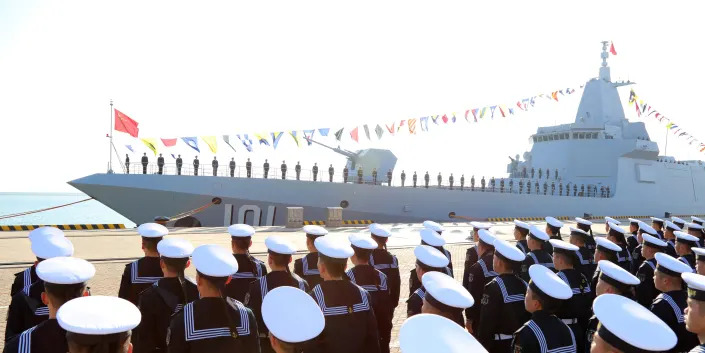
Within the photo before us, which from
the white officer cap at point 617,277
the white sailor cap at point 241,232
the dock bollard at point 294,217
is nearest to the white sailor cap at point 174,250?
the white sailor cap at point 241,232

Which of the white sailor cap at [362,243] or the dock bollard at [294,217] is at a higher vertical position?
the white sailor cap at [362,243]

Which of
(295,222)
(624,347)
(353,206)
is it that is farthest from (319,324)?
(353,206)

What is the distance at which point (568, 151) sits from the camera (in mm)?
26156

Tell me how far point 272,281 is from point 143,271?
3.21 feet

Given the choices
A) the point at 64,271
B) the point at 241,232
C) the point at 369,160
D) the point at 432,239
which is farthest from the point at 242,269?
the point at 369,160

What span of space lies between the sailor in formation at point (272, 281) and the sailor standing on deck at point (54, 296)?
3.47ft

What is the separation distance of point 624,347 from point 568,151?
26.7 meters

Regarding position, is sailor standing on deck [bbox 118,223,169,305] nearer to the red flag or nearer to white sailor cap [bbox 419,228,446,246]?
white sailor cap [bbox 419,228,446,246]

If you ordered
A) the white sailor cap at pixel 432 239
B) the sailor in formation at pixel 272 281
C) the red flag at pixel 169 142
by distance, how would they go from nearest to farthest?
the sailor in formation at pixel 272 281 < the white sailor cap at pixel 432 239 < the red flag at pixel 169 142

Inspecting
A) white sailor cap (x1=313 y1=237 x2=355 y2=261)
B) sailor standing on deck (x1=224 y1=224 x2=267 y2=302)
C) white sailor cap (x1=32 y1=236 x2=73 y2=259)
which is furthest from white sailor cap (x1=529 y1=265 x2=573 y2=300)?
white sailor cap (x1=32 y1=236 x2=73 y2=259)

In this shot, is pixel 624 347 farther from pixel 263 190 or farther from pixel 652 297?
pixel 263 190

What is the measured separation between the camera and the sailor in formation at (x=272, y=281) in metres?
3.00

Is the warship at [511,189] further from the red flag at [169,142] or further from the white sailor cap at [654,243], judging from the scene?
the white sailor cap at [654,243]

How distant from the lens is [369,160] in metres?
20.9
